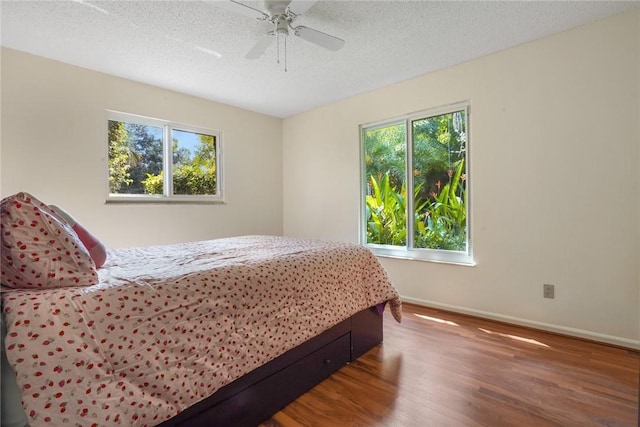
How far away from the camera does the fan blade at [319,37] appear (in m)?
1.95

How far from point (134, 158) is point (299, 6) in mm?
2454

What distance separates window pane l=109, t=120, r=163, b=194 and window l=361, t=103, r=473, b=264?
2426mm

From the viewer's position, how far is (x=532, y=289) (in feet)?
8.37

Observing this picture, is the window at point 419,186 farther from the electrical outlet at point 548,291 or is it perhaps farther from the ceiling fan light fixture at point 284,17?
the ceiling fan light fixture at point 284,17

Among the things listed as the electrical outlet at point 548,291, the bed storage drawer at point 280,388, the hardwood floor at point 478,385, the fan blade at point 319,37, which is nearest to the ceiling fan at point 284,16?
the fan blade at point 319,37

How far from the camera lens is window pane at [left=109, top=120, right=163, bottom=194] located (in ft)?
10.2

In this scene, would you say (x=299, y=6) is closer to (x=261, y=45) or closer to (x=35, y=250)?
(x=261, y=45)

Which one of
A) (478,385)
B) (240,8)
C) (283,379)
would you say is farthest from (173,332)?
(240,8)

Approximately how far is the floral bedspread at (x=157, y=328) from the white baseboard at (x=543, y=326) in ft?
5.30

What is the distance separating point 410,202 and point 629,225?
1.72 meters

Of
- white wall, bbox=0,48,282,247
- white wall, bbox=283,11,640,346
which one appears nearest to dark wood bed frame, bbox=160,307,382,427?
white wall, bbox=283,11,640,346

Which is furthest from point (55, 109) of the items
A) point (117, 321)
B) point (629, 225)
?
point (629, 225)

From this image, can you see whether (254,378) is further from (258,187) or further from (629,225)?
(258,187)

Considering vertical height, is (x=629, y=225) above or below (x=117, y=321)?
above
